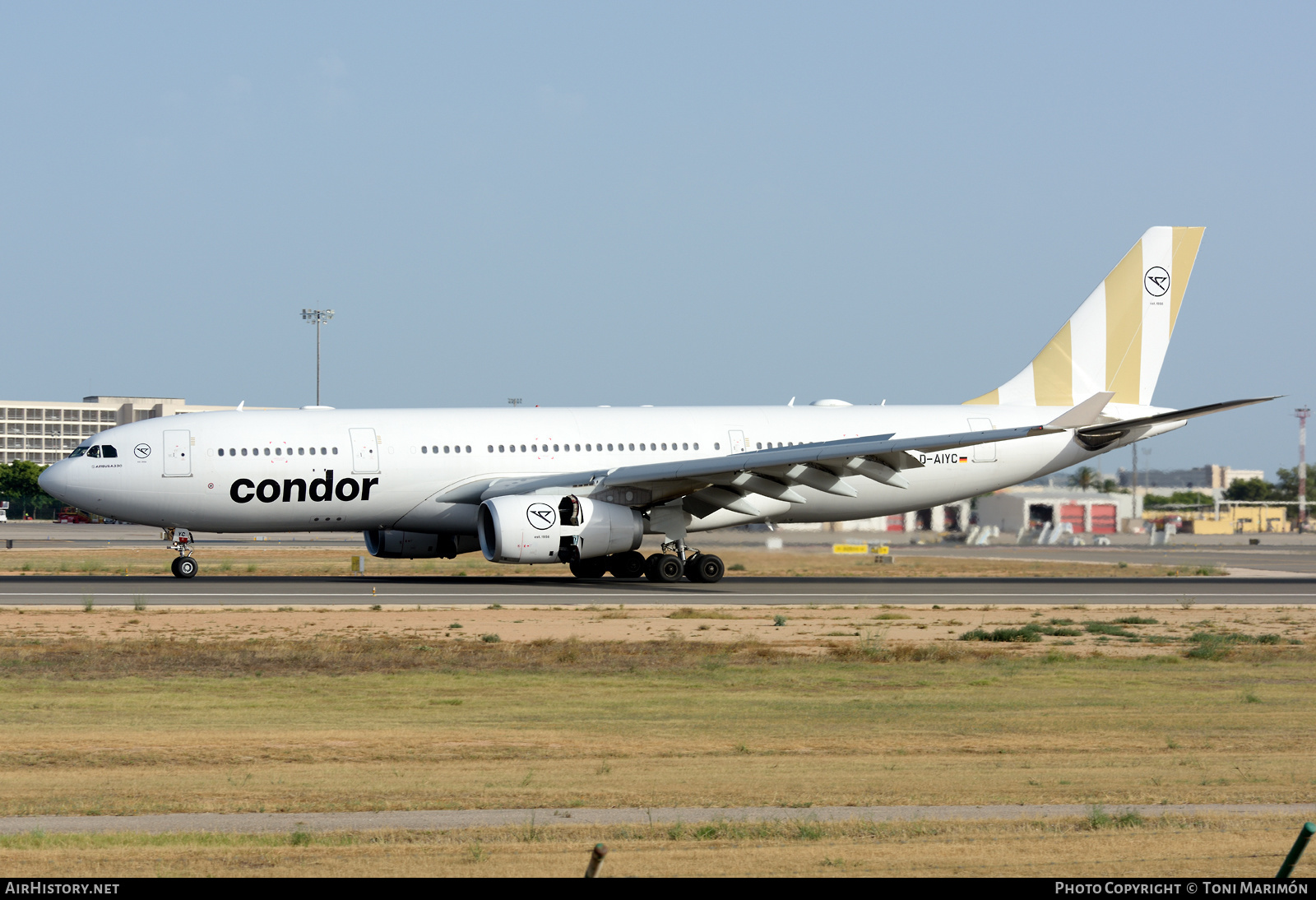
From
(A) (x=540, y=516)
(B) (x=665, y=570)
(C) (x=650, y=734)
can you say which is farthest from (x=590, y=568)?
(C) (x=650, y=734)

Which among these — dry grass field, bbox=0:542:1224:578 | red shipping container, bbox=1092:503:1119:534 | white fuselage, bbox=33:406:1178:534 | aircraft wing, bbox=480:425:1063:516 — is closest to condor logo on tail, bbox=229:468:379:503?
white fuselage, bbox=33:406:1178:534

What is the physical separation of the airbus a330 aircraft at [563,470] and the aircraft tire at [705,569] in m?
0.04

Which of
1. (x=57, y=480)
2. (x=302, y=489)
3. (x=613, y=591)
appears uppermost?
(x=57, y=480)

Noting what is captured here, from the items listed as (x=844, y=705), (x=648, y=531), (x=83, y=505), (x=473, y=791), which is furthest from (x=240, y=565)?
(x=473, y=791)

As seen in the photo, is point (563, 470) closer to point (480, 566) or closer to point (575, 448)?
point (575, 448)

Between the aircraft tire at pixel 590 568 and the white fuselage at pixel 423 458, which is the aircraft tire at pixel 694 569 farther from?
the aircraft tire at pixel 590 568

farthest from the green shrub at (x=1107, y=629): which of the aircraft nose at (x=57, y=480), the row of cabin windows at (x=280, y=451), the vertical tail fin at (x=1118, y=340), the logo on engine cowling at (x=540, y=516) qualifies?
the aircraft nose at (x=57, y=480)

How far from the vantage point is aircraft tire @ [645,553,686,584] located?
32094mm

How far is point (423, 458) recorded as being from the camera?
32000mm

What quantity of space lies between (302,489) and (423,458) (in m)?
2.76

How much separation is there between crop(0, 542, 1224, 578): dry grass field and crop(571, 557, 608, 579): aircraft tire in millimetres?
1570

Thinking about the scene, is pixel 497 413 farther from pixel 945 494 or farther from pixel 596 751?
pixel 596 751

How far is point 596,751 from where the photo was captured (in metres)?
12.1

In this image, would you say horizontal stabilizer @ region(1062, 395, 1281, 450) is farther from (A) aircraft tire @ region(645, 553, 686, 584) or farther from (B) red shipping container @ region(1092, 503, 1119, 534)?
(B) red shipping container @ region(1092, 503, 1119, 534)
